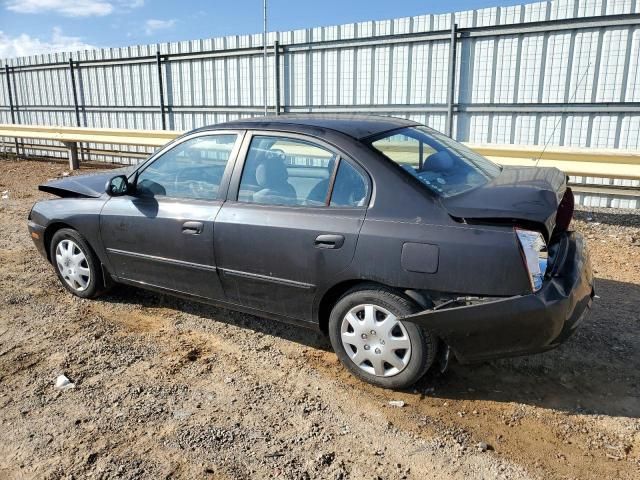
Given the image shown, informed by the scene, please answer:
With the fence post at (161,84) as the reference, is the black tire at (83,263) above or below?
below

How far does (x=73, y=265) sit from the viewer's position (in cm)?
468

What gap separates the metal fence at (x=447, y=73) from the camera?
752 centimetres

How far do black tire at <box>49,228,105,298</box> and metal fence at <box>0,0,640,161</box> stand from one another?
5.17 metres

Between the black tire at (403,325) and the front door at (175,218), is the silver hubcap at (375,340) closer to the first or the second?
the black tire at (403,325)

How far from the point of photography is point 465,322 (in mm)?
2865

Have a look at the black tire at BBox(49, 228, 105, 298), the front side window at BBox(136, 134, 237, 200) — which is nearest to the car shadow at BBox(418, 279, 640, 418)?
the front side window at BBox(136, 134, 237, 200)

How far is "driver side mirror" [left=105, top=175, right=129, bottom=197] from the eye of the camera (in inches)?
162

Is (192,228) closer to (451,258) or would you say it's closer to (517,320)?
(451,258)

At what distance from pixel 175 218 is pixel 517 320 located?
2.46 meters

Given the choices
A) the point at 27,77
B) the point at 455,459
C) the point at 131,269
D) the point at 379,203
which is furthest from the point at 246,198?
the point at 27,77

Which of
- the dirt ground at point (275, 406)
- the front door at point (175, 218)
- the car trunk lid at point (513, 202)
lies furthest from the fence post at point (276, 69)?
the car trunk lid at point (513, 202)

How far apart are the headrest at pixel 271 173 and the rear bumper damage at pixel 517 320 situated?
1.33 m

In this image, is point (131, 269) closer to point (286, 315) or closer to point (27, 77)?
point (286, 315)

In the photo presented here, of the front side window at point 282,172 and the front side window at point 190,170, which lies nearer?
the front side window at point 282,172
